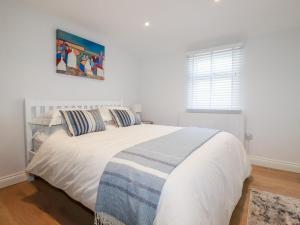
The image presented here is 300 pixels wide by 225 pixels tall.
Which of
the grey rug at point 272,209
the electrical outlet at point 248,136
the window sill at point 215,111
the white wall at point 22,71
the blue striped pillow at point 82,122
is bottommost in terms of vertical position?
the grey rug at point 272,209

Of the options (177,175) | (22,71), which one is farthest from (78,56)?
(177,175)

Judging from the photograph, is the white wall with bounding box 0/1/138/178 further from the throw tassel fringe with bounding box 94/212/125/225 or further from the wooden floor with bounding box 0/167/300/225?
the throw tassel fringe with bounding box 94/212/125/225

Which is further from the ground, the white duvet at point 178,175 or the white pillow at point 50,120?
the white pillow at point 50,120

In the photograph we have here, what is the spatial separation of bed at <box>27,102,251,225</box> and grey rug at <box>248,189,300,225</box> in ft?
0.80

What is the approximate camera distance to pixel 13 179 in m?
2.13

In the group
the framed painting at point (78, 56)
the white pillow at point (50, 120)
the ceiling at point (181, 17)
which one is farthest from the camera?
the framed painting at point (78, 56)

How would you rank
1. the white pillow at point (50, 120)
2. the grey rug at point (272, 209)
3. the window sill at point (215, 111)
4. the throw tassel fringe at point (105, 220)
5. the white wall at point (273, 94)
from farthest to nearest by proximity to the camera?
1. the window sill at point (215, 111)
2. the white wall at point (273, 94)
3. the white pillow at point (50, 120)
4. the grey rug at point (272, 209)
5. the throw tassel fringe at point (105, 220)

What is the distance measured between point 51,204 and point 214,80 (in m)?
3.14

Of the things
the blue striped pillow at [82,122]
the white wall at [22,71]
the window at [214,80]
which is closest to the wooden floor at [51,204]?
the white wall at [22,71]

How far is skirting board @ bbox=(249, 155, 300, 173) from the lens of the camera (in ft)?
8.74

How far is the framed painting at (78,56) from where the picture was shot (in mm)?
2500

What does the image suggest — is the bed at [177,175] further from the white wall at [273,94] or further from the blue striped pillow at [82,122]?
the white wall at [273,94]

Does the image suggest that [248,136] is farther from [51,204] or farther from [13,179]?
[13,179]

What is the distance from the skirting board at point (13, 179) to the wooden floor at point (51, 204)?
80 mm
